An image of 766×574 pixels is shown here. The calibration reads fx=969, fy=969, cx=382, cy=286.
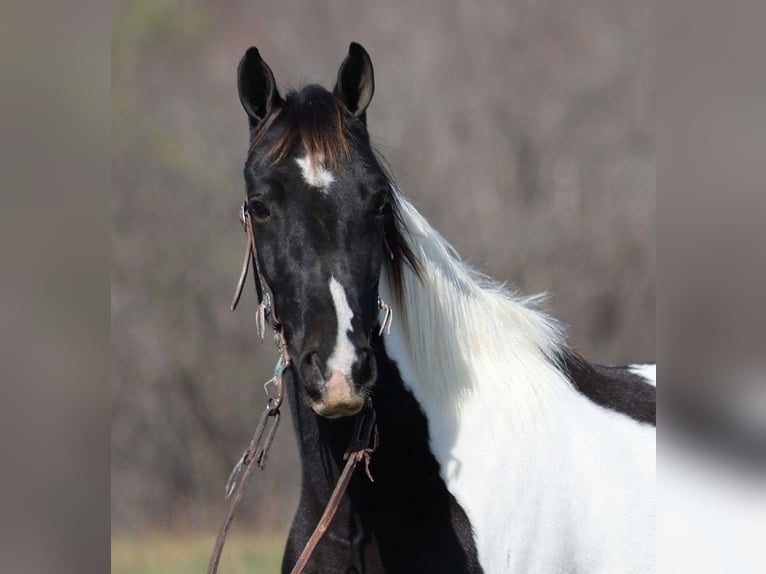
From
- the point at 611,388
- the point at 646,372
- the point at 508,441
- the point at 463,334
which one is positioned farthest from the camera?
the point at 646,372

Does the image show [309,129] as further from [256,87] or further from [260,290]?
[260,290]

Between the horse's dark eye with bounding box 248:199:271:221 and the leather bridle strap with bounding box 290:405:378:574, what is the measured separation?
0.61 meters

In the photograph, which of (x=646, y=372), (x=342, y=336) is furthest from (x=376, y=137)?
(x=342, y=336)

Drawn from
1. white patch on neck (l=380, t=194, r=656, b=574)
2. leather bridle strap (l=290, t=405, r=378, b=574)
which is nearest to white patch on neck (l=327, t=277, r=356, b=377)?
leather bridle strap (l=290, t=405, r=378, b=574)

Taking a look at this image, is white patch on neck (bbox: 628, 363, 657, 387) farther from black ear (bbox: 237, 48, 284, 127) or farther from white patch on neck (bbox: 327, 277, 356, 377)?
black ear (bbox: 237, 48, 284, 127)

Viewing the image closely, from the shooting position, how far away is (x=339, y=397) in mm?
2350

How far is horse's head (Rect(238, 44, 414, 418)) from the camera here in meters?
2.41

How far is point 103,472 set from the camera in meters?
1.63

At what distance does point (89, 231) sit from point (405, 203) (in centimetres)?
158

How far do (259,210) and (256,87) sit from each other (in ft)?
1.43

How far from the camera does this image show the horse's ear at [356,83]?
290cm

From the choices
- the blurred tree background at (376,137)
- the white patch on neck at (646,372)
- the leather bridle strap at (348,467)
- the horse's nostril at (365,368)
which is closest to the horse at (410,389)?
the horse's nostril at (365,368)

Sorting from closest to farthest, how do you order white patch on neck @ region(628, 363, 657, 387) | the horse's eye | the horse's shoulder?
the horse's eye → the horse's shoulder → white patch on neck @ region(628, 363, 657, 387)

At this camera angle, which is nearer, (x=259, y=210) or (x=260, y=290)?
(x=259, y=210)
